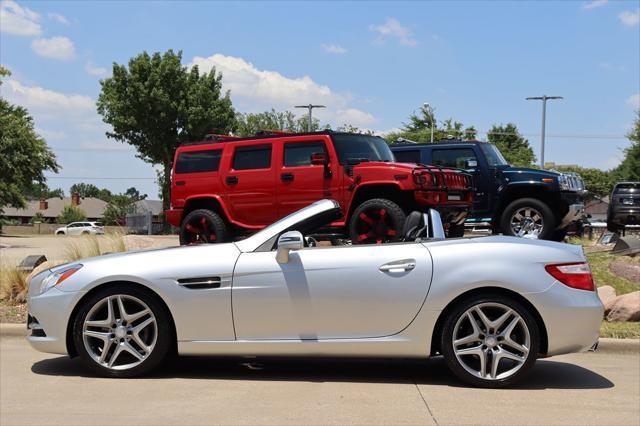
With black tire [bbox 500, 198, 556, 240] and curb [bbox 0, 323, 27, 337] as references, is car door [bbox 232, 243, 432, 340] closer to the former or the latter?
curb [bbox 0, 323, 27, 337]

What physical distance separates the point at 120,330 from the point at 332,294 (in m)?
1.59

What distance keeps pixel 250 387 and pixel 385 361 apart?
1400 mm

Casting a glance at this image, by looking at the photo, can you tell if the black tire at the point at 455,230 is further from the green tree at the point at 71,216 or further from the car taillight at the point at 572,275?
→ the green tree at the point at 71,216

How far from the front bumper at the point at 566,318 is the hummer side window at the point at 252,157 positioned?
6.06 m

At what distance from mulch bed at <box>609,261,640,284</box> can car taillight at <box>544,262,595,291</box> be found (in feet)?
16.0

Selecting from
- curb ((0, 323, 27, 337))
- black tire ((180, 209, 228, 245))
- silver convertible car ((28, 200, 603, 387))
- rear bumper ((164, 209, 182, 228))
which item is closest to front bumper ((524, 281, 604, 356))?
silver convertible car ((28, 200, 603, 387))

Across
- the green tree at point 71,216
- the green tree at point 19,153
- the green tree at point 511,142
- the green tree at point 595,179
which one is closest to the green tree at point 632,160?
the green tree at point 511,142

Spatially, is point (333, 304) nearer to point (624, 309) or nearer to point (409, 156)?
point (624, 309)

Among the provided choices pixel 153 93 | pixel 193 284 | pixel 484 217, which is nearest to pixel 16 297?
pixel 193 284

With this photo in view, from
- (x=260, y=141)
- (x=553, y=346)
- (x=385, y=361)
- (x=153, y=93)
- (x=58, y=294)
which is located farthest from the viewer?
(x=153, y=93)

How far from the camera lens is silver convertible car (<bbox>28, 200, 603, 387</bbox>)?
15.5 feet

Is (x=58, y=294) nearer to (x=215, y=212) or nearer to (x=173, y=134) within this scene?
(x=215, y=212)

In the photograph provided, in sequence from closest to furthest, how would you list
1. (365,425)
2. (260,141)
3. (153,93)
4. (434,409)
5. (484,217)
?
(365,425) → (434,409) → (260,141) → (484,217) → (153,93)

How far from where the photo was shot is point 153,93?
1340 inches
